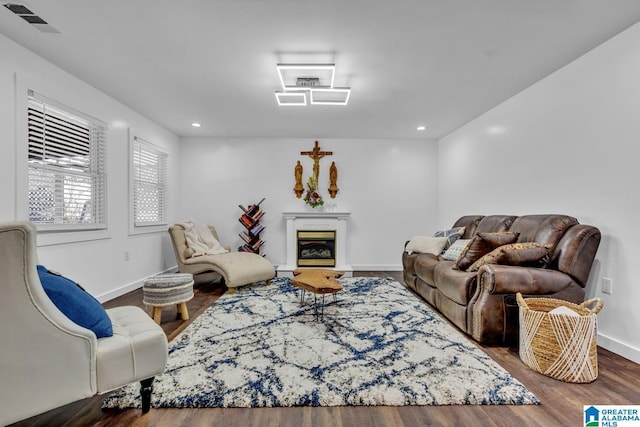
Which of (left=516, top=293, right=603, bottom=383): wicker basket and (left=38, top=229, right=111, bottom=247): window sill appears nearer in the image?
(left=516, top=293, right=603, bottom=383): wicker basket

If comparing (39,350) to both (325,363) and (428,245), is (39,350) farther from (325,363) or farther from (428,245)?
(428,245)

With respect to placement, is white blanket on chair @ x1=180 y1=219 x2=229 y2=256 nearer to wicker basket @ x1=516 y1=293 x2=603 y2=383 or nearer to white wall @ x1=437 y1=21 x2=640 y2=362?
wicker basket @ x1=516 y1=293 x2=603 y2=383

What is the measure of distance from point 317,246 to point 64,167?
3.65 metres

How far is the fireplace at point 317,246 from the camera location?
17.8 ft

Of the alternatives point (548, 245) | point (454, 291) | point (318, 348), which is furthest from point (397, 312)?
point (548, 245)

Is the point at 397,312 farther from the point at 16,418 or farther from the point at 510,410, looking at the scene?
the point at 16,418

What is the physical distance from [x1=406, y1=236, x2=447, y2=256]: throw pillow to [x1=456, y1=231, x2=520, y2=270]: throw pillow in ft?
3.51

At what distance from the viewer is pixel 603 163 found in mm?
2508

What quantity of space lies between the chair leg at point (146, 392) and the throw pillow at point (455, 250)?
315 centimetres

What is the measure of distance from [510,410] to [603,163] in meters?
2.17

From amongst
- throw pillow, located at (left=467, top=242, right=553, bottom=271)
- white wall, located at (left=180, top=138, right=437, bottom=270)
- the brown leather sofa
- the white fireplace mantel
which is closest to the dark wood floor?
the brown leather sofa

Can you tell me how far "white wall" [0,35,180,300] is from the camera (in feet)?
8.18

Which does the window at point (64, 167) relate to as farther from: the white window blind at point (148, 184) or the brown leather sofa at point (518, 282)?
the brown leather sofa at point (518, 282)

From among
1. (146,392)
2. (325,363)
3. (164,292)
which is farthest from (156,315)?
(325,363)
